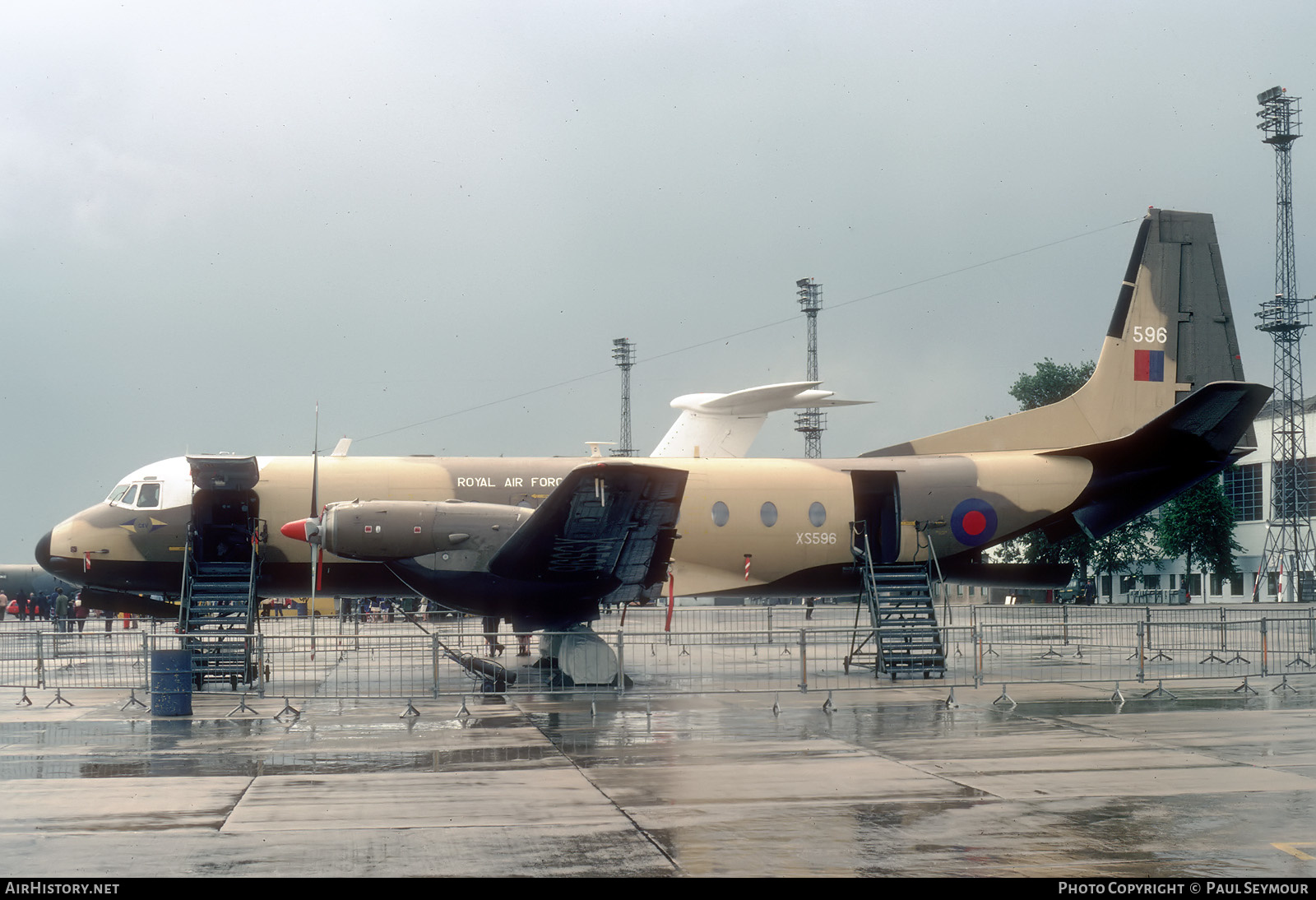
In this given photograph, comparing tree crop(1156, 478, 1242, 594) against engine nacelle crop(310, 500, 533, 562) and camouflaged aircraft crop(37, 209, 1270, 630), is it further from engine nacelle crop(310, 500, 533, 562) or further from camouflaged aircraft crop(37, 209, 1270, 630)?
engine nacelle crop(310, 500, 533, 562)

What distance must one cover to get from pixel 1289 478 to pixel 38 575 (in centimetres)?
6621

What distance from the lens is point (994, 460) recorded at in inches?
845

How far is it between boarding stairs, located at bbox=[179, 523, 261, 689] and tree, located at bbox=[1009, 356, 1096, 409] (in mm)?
55051

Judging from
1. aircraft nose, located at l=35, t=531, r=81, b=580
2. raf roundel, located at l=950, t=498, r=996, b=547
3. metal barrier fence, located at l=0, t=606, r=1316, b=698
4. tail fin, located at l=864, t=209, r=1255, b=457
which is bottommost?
metal barrier fence, located at l=0, t=606, r=1316, b=698

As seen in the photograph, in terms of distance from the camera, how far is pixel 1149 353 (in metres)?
22.5

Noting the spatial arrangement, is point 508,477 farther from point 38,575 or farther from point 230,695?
point 38,575

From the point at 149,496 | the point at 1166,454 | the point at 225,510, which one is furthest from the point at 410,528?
the point at 1166,454

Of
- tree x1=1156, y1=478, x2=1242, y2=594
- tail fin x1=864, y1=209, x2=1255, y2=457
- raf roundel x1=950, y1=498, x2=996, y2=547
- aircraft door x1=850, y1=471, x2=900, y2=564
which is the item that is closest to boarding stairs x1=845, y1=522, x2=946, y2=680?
aircraft door x1=850, y1=471, x2=900, y2=564

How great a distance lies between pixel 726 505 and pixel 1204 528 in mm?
50205

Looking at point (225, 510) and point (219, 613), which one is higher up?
point (225, 510)

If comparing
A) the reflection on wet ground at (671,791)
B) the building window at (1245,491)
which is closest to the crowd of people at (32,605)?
the reflection on wet ground at (671,791)

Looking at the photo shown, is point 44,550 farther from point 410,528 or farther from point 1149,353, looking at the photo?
point 1149,353

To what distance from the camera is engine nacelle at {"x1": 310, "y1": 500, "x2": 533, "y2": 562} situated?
1744 centimetres

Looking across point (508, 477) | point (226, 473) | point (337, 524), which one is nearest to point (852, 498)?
point (508, 477)
